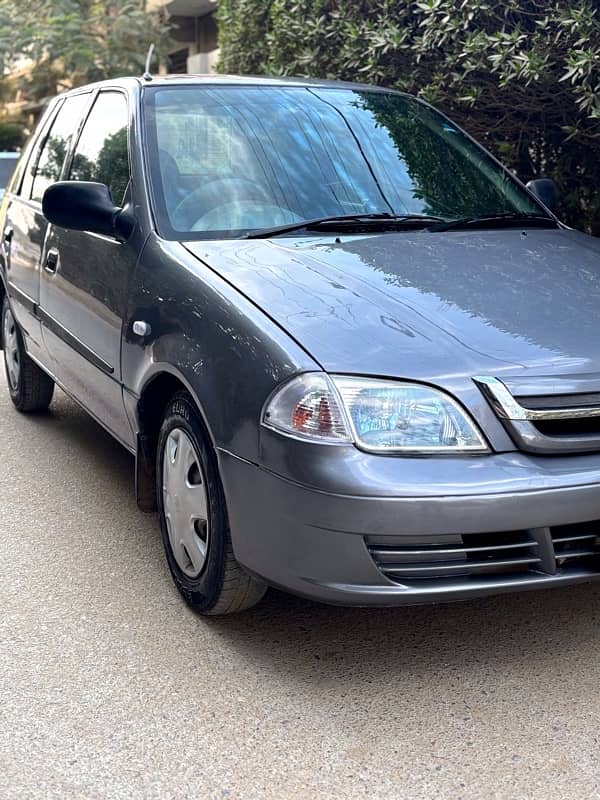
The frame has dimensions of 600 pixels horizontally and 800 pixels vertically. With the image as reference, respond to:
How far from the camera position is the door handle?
4930mm

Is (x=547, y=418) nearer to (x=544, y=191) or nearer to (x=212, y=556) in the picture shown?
(x=212, y=556)

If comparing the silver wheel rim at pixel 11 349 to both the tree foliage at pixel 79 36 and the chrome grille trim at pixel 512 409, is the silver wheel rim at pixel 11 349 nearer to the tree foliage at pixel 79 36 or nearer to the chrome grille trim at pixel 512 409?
the chrome grille trim at pixel 512 409

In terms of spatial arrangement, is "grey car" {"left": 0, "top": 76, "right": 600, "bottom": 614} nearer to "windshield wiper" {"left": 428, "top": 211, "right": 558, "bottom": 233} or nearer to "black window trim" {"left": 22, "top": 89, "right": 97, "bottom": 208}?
"windshield wiper" {"left": 428, "top": 211, "right": 558, "bottom": 233}

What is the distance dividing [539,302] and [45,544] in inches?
84.7

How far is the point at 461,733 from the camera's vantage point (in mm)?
2916

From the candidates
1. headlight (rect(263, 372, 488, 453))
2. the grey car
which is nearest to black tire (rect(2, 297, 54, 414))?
the grey car

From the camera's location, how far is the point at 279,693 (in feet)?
10.4

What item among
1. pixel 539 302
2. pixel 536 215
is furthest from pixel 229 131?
pixel 539 302

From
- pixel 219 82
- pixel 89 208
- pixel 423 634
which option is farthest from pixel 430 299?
pixel 219 82

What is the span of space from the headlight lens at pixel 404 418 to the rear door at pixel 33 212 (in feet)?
8.90

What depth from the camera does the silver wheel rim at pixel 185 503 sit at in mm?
3449

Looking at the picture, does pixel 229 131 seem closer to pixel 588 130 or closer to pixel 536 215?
pixel 536 215

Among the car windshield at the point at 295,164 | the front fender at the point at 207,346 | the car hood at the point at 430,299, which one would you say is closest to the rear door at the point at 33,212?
the car windshield at the point at 295,164

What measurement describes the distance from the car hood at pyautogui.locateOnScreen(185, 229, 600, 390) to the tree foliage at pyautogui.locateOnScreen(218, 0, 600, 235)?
9.91ft
